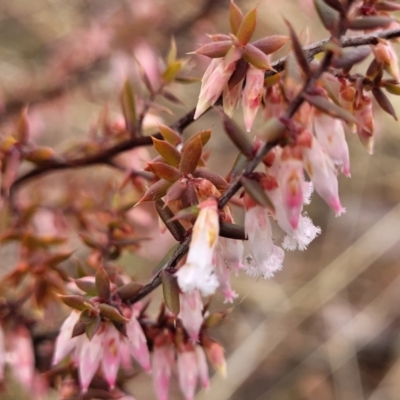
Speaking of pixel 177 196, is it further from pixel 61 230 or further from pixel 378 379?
pixel 378 379

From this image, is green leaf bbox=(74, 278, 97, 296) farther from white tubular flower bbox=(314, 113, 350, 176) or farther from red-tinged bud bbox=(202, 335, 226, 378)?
white tubular flower bbox=(314, 113, 350, 176)

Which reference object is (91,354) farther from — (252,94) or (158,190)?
(252,94)

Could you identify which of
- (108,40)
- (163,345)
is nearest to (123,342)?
(163,345)

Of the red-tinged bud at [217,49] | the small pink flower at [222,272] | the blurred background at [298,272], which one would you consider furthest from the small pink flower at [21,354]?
the blurred background at [298,272]

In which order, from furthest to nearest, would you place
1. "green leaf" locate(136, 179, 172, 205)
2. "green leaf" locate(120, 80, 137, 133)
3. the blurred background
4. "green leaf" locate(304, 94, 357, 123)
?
the blurred background → "green leaf" locate(120, 80, 137, 133) → "green leaf" locate(136, 179, 172, 205) → "green leaf" locate(304, 94, 357, 123)

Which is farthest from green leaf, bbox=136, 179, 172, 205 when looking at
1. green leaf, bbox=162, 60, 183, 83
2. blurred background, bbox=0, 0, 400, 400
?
blurred background, bbox=0, 0, 400, 400

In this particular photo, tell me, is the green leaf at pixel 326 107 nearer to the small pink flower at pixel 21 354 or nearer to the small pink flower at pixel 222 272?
the small pink flower at pixel 222 272
